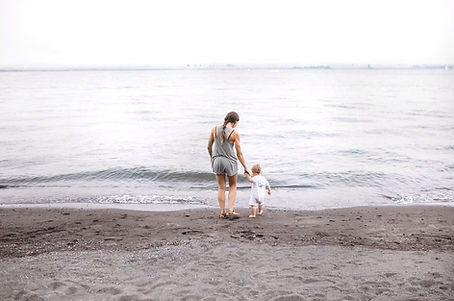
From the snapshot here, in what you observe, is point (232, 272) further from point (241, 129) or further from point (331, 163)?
point (241, 129)

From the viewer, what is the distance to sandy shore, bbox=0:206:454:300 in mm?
5055

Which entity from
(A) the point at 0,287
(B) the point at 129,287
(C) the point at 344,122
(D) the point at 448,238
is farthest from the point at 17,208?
(C) the point at 344,122

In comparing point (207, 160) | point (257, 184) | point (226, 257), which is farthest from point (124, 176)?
point (226, 257)

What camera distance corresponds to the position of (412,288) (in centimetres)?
510

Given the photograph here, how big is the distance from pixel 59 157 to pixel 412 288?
→ 50.9 ft

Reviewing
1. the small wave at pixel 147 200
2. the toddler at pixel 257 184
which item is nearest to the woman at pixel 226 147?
the toddler at pixel 257 184

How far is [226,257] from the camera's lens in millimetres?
6062

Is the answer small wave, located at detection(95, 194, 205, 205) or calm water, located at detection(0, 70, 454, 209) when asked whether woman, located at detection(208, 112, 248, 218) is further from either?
small wave, located at detection(95, 194, 205, 205)

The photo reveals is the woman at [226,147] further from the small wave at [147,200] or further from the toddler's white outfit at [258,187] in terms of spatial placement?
the small wave at [147,200]

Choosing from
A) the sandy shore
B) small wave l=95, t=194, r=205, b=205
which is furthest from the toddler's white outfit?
small wave l=95, t=194, r=205, b=205

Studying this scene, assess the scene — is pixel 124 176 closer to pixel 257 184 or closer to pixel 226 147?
pixel 257 184

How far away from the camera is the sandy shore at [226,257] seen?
5.05 m

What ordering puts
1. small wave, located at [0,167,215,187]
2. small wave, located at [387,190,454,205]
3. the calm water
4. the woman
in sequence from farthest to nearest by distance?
small wave, located at [0,167,215,187], the calm water, small wave, located at [387,190,454,205], the woman

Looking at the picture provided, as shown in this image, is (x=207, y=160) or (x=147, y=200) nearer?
(x=147, y=200)
